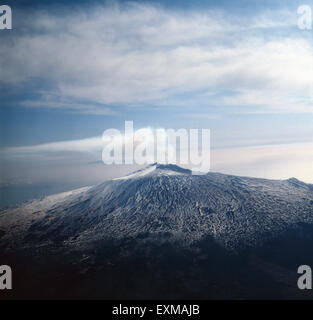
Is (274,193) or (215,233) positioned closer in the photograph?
(215,233)

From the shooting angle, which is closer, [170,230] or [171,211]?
[170,230]

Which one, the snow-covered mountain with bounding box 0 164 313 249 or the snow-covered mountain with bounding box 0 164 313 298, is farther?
the snow-covered mountain with bounding box 0 164 313 249

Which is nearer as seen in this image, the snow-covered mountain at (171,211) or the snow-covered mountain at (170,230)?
the snow-covered mountain at (170,230)

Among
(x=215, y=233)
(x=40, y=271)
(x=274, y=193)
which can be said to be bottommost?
(x=40, y=271)
